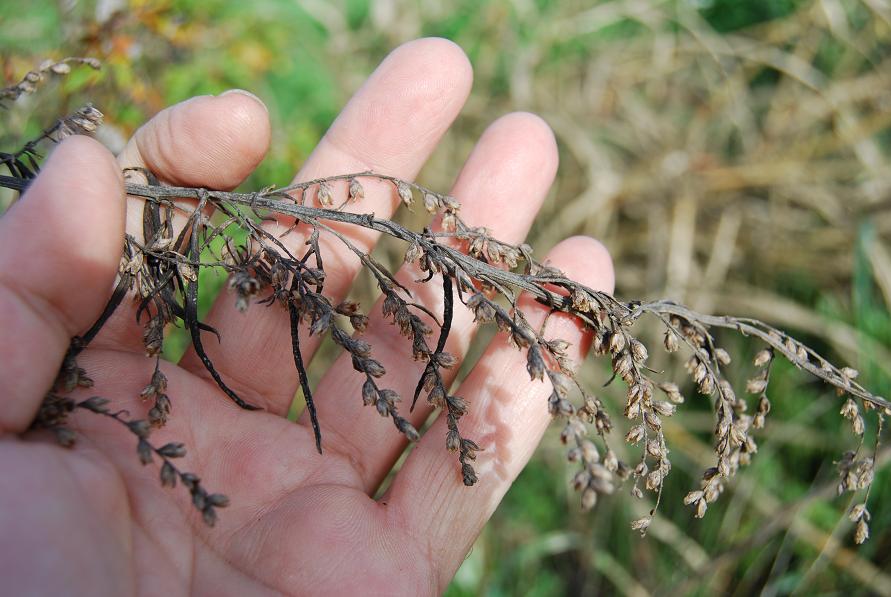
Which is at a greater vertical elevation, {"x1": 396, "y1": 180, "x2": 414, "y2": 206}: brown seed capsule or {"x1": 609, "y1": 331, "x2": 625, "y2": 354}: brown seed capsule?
{"x1": 396, "y1": 180, "x2": 414, "y2": 206}: brown seed capsule

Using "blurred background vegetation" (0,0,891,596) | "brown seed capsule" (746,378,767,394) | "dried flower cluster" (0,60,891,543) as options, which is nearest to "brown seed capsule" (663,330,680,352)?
"dried flower cluster" (0,60,891,543)

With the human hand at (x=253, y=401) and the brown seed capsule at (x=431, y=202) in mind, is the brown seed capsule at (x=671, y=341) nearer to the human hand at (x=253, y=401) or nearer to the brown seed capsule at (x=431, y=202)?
the human hand at (x=253, y=401)

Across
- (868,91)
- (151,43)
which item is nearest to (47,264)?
(151,43)

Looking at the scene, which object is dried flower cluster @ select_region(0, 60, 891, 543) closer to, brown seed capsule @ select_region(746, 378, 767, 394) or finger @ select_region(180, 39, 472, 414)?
brown seed capsule @ select_region(746, 378, 767, 394)

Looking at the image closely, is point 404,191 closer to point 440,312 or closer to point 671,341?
point 440,312

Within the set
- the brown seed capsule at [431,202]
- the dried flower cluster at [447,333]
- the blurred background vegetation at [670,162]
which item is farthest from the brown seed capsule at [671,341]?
the blurred background vegetation at [670,162]

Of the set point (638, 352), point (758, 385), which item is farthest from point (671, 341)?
point (758, 385)
